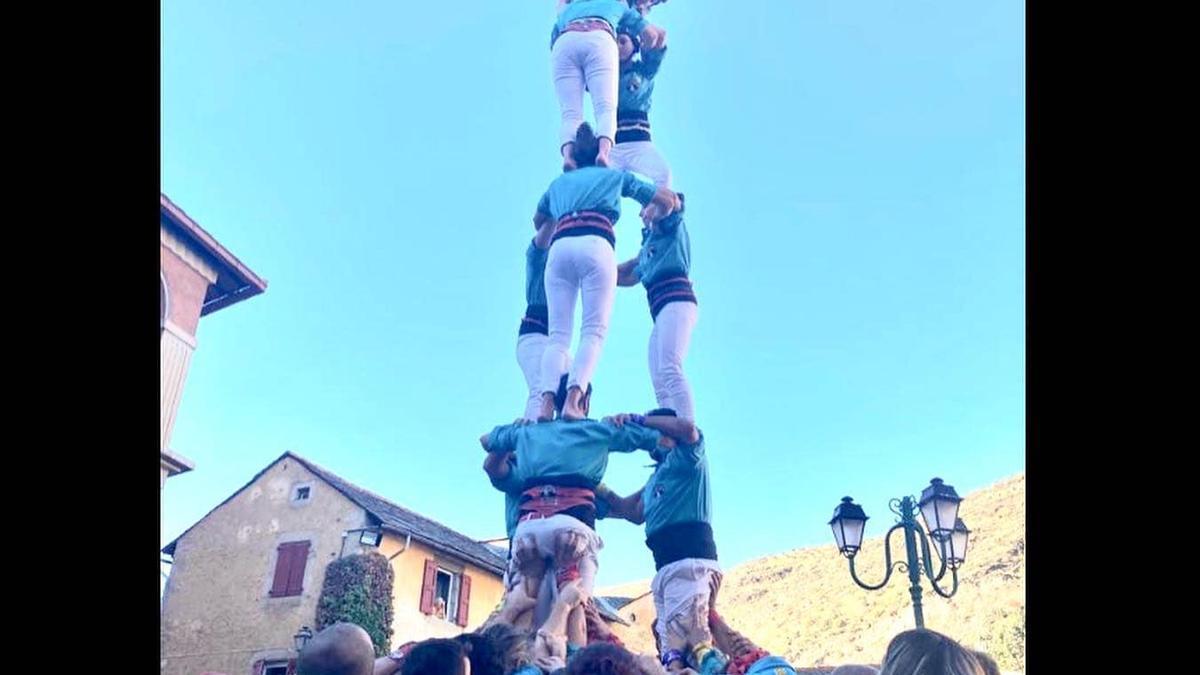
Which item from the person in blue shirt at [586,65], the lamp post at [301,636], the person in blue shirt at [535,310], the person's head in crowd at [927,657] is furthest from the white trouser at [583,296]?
the lamp post at [301,636]

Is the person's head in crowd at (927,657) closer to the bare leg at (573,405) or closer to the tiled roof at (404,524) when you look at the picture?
the bare leg at (573,405)

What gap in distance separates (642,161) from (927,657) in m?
5.31

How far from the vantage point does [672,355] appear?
7410 mm

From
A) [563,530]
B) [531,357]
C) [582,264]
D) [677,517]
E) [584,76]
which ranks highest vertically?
[584,76]

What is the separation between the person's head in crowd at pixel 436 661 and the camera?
3633 millimetres

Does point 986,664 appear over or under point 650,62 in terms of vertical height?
under

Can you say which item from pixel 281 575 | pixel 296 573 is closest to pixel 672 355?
pixel 296 573

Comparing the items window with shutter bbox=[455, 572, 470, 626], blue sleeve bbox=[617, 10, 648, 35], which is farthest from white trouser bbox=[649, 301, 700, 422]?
window with shutter bbox=[455, 572, 470, 626]

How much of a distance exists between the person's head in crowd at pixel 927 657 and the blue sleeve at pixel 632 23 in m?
6.12

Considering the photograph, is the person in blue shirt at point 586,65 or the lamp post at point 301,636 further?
the lamp post at point 301,636

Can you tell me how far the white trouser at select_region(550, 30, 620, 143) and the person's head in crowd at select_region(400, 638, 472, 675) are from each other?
16.3ft

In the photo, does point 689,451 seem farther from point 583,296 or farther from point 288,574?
point 288,574
